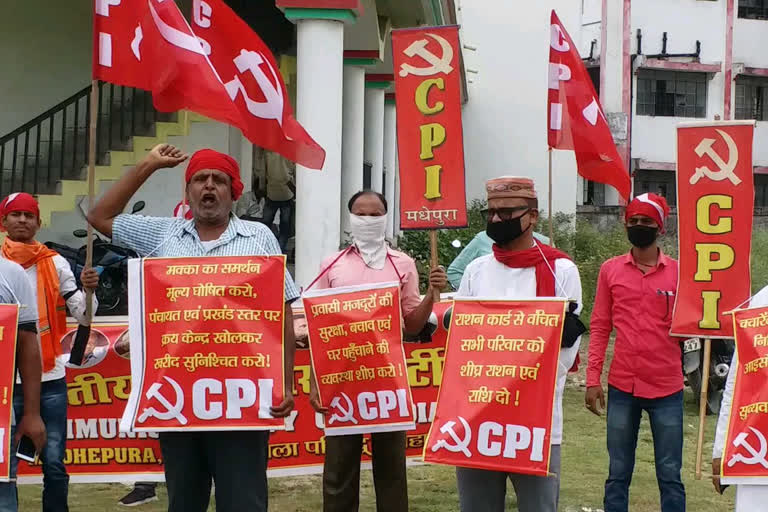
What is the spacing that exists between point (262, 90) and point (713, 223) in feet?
7.97

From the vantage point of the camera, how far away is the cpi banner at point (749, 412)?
4.59 meters

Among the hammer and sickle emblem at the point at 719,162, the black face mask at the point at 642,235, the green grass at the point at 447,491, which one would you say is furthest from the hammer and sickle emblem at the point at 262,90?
the green grass at the point at 447,491

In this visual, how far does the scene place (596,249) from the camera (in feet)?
71.3

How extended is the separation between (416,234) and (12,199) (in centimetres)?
1052

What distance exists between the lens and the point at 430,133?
6.47 m

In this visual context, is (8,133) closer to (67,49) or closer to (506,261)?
(67,49)

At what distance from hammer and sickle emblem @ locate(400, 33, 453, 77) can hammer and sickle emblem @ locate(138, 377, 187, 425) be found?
2.55 m

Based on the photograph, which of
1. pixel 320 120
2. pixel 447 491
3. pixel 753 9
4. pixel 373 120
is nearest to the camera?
pixel 447 491

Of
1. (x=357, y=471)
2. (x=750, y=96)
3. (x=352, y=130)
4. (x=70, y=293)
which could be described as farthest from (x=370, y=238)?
(x=750, y=96)

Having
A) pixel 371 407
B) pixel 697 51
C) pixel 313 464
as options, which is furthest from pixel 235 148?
pixel 697 51

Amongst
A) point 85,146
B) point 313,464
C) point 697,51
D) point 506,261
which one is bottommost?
point 313,464

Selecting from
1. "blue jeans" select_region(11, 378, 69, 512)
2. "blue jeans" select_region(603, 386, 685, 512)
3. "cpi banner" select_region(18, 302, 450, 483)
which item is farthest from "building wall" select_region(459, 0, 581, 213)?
"blue jeans" select_region(11, 378, 69, 512)

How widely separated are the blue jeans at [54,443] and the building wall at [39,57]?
→ 9067 mm

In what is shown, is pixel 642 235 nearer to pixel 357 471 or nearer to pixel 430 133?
pixel 430 133
